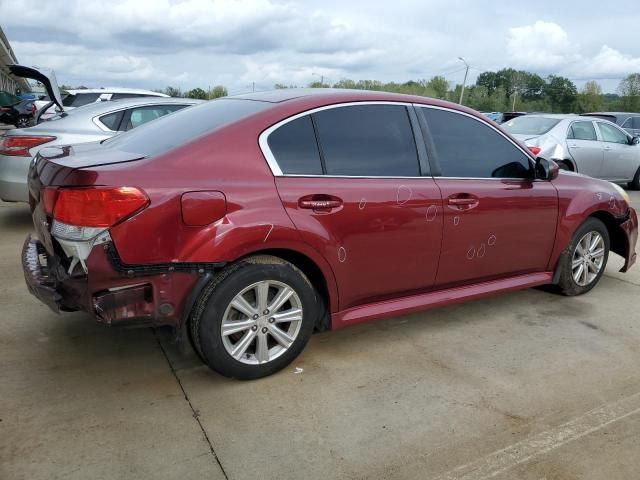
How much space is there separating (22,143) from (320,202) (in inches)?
173

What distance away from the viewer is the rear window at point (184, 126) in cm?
308

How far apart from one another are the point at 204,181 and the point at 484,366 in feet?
6.60

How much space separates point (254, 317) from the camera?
9.93ft

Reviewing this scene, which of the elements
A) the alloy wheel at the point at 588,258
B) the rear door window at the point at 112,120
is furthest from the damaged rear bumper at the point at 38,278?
the alloy wheel at the point at 588,258

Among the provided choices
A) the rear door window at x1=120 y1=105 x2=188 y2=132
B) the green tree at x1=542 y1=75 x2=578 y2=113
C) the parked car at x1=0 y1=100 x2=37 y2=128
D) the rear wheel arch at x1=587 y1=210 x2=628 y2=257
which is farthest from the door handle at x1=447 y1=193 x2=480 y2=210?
the green tree at x1=542 y1=75 x2=578 y2=113

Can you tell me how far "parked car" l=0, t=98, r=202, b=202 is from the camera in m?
6.02

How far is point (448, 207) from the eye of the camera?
3605mm

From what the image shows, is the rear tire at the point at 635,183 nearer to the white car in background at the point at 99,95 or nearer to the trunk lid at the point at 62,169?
the white car in background at the point at 99,95

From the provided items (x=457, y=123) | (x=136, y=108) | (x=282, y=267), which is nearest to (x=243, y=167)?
(x=282, y=267)

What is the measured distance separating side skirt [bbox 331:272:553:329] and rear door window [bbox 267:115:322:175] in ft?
2.91

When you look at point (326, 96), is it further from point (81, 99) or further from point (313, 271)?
point (81, 99)

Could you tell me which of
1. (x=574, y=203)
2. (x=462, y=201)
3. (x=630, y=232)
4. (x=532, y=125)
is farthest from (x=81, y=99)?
(x=630, y=232)

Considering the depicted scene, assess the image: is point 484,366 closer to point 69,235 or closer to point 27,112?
point 69,235

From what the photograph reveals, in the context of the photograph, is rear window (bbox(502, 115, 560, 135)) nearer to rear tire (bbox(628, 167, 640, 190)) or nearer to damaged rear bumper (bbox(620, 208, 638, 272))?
rear tire (bbox(628, 167, 640, 190))
